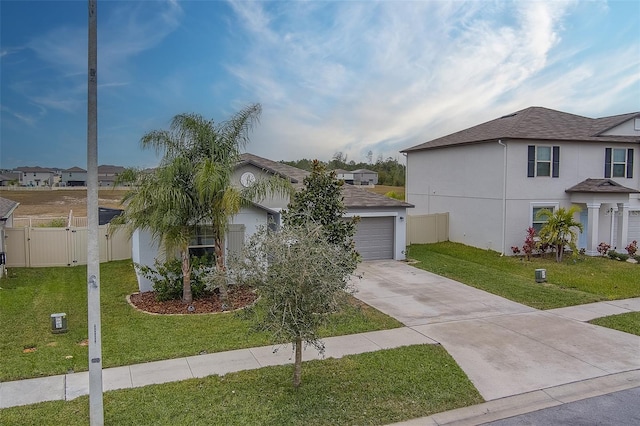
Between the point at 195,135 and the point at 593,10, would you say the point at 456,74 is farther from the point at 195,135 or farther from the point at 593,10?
the point at 195,135

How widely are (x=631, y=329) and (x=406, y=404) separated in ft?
21.4

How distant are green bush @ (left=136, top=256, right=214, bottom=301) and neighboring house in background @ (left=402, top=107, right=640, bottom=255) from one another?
13076 millimetres

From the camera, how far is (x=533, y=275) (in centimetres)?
1534

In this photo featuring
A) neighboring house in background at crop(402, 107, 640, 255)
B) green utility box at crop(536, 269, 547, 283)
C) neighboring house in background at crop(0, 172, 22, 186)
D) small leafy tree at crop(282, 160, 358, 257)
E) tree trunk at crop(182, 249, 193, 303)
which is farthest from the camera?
neighboring house in background at crop(0, 172, 22, 186)

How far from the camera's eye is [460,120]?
2662 centimetres

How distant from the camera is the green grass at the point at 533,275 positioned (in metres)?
12.5

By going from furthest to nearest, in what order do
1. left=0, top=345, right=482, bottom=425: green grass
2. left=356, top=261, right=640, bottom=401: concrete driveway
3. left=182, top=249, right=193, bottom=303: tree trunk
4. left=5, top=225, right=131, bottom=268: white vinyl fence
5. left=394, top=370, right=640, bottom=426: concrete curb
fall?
Result: 1. left=5, top=225, right=131, bottom=268: white vinyl fence
2. left=182, top=249, right=193, bottom=303: tree trunk
3. left=356, top=261, right=640, bottom=401: concrete driveway
4. left=394, top=370, right=640, bottom=426: concrete curb
5. left=0, top=345, right=482, bottom=425: green grass

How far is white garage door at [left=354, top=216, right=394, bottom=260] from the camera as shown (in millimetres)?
18047

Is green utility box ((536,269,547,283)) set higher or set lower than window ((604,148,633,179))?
lower

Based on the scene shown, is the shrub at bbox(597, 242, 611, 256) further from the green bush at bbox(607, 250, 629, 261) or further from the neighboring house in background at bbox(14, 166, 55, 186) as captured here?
the neighboring house in background at bbox(14, 166, 55, 186)

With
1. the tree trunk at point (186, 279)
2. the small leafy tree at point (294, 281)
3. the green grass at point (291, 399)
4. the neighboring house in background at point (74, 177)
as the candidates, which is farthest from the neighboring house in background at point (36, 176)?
the small leafy tree at point (294, 281)

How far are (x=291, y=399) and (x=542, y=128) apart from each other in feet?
60.4

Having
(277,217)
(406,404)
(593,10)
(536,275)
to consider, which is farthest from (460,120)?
(406,404)

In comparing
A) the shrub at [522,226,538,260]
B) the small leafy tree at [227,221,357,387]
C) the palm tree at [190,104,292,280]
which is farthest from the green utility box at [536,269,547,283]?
the small leafy tree at [227,221,357,387]
